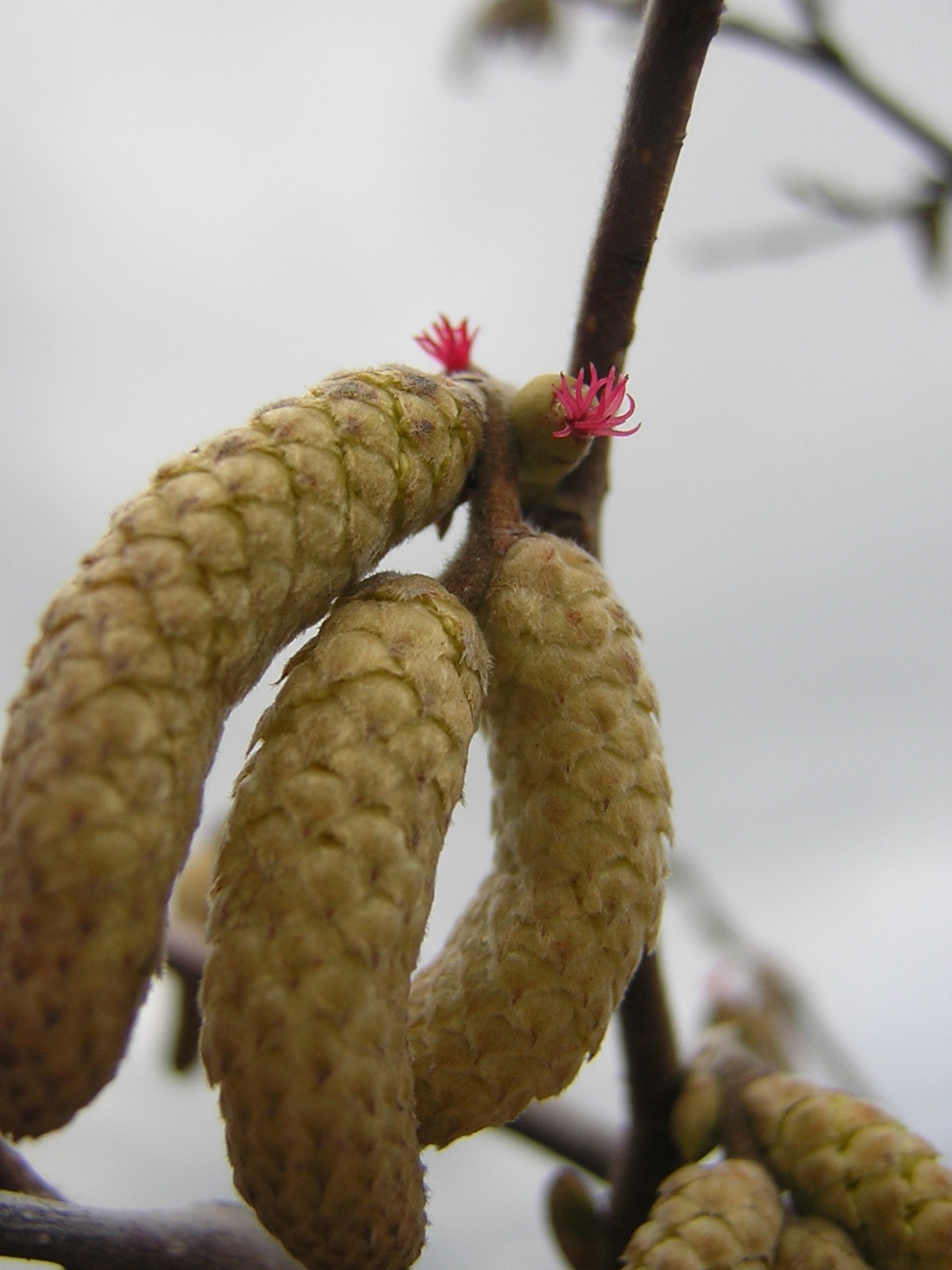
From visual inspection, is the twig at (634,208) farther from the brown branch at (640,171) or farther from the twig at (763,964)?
the twig at (763,964)

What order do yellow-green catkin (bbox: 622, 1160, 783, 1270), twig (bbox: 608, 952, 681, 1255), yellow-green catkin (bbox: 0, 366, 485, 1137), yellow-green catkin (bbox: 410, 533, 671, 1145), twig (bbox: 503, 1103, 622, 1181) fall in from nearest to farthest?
yellow-green catkin (bbox: 0, 366, 485, 1137) → yellow-green catkin (bbox: 410, 533, 671, 1145) → yellow-green catkin (bbox: 622, 1160, 783, 1270) → twig (bbox: 608, 952, 681, 1255) → twig (bbox: 503, 1103, 622, 1181)

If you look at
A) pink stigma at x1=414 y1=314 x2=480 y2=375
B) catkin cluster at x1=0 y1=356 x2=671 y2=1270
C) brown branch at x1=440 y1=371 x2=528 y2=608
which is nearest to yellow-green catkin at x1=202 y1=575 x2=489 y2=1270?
catkin cluster at x1=0 y1=356 x2=671 y2=1270

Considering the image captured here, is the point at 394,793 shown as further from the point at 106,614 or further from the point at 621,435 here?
the point at 621,435

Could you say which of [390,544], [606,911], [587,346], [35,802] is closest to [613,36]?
[587,346]

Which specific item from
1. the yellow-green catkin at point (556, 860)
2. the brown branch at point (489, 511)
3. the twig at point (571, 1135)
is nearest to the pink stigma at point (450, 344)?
the brown branch at point (489, 511)

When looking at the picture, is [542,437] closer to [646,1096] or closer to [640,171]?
[640,171]

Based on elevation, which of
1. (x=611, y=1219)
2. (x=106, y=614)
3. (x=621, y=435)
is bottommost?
(x=611, y=1219)

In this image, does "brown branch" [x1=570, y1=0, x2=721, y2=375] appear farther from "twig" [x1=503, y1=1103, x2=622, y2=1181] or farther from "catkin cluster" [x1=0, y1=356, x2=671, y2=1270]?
"twig" [x1=503, y1=1103, x2=622, y2=1181]
